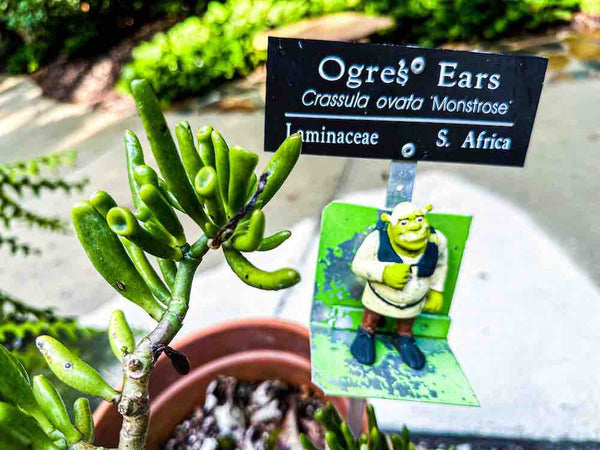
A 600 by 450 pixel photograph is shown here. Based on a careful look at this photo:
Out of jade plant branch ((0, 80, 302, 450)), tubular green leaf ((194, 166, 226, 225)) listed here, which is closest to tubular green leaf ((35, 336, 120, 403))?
jade plant branch ((0, 80, 302, 450))

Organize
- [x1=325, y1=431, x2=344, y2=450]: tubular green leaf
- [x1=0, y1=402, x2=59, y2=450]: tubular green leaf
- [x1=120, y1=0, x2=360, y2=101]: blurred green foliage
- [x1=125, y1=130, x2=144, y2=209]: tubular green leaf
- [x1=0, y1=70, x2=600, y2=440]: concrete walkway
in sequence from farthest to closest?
1. [x1=120, y1=0, x2=360, y2=101]: blurred green foliage
2. [x1=0, y1=70, x2=600, y2=440]: concrete walkway
3. [x1=325, y1=431, x2=344, y2=450]: tubular green leaf
4. [x1=125, y1=130, x2=144, y2=209]: tubular green leaf
5. [x1=0, y1=402, x2=59, y2=450]: tubular green leaf

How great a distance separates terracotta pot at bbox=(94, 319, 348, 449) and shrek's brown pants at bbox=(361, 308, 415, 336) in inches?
9.5

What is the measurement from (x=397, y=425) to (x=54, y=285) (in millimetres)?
1379

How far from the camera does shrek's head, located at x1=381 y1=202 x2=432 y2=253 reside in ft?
2.45

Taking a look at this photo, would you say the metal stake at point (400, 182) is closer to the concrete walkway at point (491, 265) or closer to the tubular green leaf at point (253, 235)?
the tubular green leaf at point (253, 235)

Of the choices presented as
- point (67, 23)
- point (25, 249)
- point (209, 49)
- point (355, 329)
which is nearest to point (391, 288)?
point (355, 329)

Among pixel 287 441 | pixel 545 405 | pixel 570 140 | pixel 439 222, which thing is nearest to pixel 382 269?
pixel 439 222

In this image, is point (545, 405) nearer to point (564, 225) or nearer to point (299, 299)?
point (299, 299)

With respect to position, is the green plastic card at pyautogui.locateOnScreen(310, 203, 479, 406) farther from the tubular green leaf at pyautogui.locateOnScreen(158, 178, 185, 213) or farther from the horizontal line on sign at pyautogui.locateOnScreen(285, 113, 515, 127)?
the tubular green leaf at pyautogui.locateOnScreen(158, 178, 185, 213)

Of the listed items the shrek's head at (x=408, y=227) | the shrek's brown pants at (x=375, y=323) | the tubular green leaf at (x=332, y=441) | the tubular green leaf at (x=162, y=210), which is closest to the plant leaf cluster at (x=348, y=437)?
the tubular green leaf at (x=332, y=441)

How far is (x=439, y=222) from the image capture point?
0.84 m

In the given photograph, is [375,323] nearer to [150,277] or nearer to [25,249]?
[150,277]

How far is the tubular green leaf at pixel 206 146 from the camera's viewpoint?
1.78 ft

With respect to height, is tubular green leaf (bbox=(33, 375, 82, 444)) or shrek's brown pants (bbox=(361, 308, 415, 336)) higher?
tubular green leaf (bbox=(33, 375, 82, 444))
